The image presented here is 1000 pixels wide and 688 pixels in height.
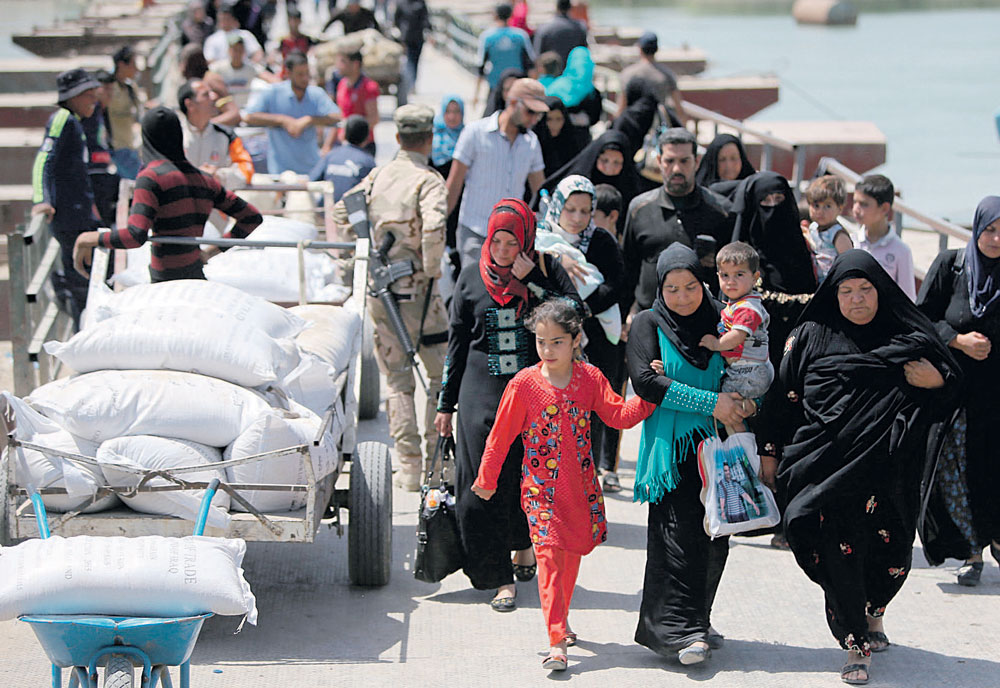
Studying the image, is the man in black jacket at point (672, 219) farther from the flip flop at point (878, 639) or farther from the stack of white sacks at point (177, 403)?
the flip flop at point (878, 639)

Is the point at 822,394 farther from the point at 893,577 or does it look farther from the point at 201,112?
the point at 201,112

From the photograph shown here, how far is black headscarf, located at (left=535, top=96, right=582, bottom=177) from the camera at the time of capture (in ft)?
29.0

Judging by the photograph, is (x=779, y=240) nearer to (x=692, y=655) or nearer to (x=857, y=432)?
(x=857, y=432)

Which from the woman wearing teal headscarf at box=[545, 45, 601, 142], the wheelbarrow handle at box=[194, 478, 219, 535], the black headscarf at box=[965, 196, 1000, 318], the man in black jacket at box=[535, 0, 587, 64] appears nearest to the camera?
the wheelbarrow handle at box=[194, 478, 219, 535]

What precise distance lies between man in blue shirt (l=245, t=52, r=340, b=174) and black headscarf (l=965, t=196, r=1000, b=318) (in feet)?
21.0

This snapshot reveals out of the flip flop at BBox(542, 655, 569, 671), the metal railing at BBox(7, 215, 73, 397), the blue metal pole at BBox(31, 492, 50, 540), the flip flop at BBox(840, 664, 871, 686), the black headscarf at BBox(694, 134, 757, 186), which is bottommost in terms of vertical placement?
the flip flop at BBox(542, 655, 569, 671)

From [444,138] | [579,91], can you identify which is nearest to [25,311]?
[444,138]

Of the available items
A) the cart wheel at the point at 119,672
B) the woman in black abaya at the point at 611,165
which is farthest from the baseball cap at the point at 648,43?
the cart wheel at the point at 119,672

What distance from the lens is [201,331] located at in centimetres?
494

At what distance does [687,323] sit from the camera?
183 inches

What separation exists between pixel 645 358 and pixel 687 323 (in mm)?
192

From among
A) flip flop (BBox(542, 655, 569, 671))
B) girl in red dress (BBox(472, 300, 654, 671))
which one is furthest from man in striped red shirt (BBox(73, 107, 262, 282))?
flip flop (BBox(542, 655, 569, 671))

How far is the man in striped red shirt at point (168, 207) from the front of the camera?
5707 mm

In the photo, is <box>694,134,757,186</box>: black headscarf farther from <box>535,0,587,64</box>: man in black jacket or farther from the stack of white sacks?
<box>535,0,587,64</box>: man in black jacket
